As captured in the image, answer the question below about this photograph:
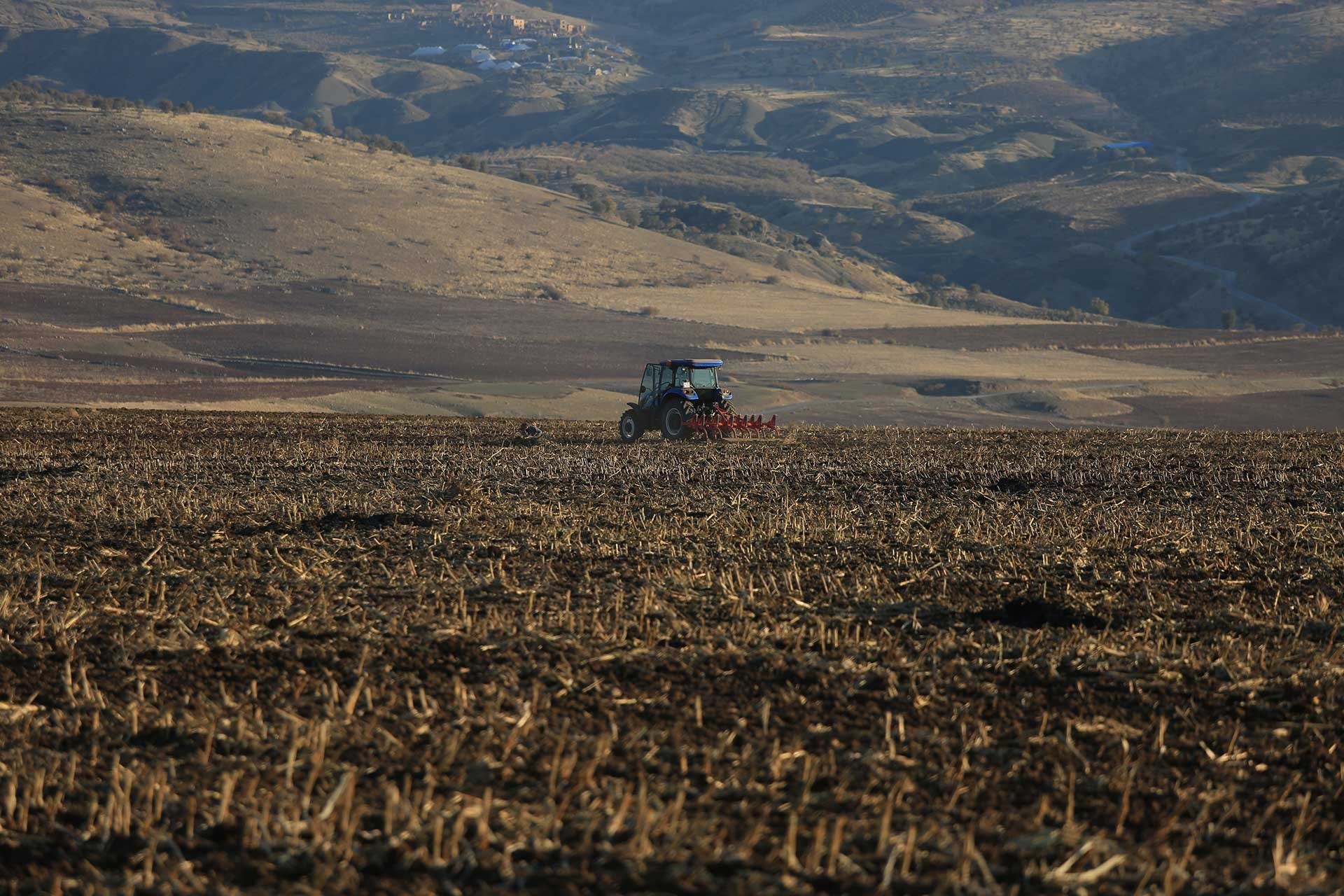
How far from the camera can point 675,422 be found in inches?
1027

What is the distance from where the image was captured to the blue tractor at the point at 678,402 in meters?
25.9

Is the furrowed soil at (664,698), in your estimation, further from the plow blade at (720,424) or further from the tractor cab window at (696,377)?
the tractor cab window at (696,377)

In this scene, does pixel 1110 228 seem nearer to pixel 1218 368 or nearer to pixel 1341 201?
pixel 1341 201

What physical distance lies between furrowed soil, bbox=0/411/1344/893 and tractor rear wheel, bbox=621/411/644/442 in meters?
12.0

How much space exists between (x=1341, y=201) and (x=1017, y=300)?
104ft

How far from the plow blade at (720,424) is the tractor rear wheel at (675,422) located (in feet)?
0.46

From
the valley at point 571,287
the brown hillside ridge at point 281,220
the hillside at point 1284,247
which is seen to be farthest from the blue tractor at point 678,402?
the hillside at point 1284,247

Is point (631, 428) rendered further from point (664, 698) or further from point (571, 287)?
point (571, 287)

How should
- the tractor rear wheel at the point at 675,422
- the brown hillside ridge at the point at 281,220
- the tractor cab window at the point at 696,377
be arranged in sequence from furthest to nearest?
the brown hillside ridge at the point at 281,220
the tractor cab window at the point at 696,377
the tractor rear wheel at the point at 675,422

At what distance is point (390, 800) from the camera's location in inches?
218

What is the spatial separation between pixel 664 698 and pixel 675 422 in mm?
18927

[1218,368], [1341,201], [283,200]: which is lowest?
[1218,368]

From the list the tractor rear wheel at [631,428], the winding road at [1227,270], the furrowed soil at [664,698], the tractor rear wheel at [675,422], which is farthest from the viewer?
the winding road at [1227,270]

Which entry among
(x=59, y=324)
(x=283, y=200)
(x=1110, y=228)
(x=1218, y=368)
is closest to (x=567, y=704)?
(x=59, y=324)
